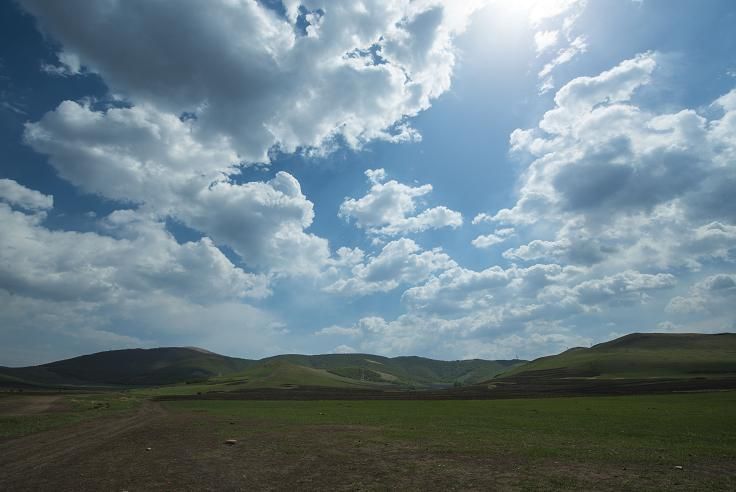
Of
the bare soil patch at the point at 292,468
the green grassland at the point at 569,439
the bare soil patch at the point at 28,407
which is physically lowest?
the bare soil patch at the point at 292,468

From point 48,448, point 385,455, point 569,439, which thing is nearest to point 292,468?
point 385,455

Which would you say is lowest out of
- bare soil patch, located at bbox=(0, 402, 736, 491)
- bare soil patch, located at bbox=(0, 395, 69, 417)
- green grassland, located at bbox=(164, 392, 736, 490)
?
bare soil patch, located at bbox=(0, 402, 736, 491)

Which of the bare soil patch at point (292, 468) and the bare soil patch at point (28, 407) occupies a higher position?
the bare soil patch at point (28, 407)

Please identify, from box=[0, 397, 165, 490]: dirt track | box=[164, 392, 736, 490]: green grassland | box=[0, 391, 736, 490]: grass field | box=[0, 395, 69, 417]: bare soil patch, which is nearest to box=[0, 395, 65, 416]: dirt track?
box=[0, 395, 69, 417]: bare soil patch

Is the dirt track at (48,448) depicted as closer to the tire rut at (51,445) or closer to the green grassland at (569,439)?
the tire rut at (51,445)

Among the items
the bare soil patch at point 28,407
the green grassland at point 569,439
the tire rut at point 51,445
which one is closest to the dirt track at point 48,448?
the tire rut at point 51,445

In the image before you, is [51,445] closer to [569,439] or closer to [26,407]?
[569,439]

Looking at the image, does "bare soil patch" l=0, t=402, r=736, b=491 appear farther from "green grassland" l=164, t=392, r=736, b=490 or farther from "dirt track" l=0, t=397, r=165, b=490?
"green grassland" l=164, t=392, r=736, b=490

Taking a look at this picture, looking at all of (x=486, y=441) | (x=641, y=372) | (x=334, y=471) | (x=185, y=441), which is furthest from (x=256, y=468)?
(x=641, y=372)

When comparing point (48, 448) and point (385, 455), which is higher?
point (48, 448)

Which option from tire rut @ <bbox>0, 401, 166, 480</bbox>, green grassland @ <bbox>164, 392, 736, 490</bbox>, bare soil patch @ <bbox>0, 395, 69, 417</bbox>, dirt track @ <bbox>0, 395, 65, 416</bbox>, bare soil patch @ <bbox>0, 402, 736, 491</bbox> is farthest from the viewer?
Result: dirt track @ <bbox>0, 395, 65, 416</bbox>

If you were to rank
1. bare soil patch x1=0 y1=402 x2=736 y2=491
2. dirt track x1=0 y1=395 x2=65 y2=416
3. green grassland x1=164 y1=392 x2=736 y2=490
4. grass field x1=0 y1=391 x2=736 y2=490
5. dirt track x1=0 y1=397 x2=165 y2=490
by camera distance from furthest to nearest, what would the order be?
dirt track x1=0 y1=395 x2=65 y2=416
dirt track x1=0 y1=397 x2=165 y2=490
green grassland x1=164 y1=392 x2=736 y2=490
grass field x1=0 y1=391 x2=736 y2=490
bare soil patch x1=0 y1=402 x2=736 y2=491

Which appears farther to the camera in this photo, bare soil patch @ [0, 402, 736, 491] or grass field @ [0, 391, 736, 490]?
grass field @ [0, 391, 736, 490]

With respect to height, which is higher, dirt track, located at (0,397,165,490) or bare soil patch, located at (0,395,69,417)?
bare soil patch, located at (0,395,69,417)
